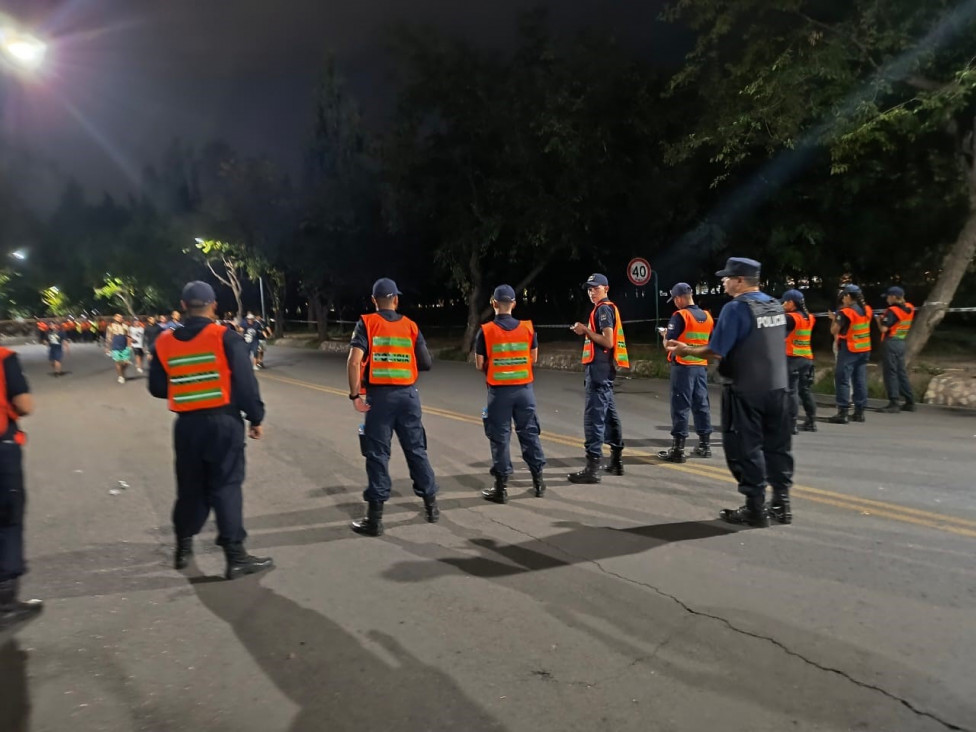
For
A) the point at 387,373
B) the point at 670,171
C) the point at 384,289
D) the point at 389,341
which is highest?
the point at 670,171

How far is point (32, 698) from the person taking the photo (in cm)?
359

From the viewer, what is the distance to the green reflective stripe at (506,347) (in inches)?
269

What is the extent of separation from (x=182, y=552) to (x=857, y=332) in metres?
9.14

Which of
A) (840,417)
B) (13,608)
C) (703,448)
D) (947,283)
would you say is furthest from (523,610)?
(947,283)

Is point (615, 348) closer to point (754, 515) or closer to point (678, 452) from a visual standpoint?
point (678, 452)

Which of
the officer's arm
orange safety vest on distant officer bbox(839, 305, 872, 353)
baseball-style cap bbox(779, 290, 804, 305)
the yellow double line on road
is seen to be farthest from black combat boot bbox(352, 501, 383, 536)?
orange safety vest on distant officer bbox(839, 305, 872, 353)

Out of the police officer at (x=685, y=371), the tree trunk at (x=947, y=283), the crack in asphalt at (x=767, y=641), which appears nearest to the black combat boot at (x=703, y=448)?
the police officer at (x=685, y=371)

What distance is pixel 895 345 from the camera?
36.3 feet

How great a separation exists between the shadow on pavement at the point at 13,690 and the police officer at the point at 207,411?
127 centimetres

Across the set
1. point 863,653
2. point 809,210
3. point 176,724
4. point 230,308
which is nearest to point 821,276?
point 809,210

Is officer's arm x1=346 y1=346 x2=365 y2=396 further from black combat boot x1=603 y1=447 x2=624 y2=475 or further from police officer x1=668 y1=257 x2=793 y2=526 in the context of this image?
black combat boot x1=603 y1=447 x2=624 y2=475

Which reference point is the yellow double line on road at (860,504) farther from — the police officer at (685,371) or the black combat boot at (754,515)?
the black combat boot at (754,515)

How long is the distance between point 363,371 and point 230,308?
66944 millimetres

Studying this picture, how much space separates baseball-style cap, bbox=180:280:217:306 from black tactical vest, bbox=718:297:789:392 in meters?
3.84
